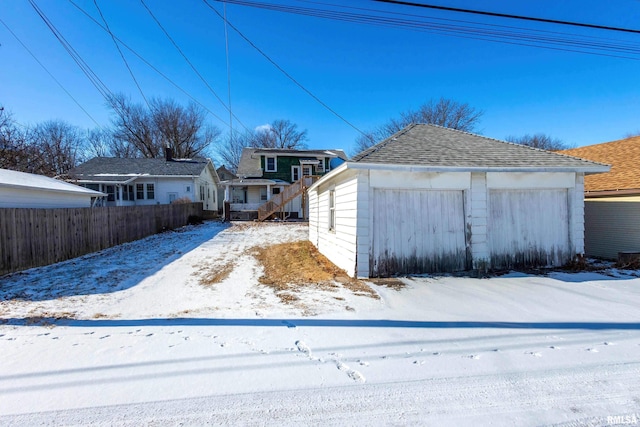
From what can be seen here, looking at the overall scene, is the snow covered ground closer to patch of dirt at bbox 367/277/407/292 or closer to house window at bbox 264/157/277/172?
patch of dirt at bbox 367/277/407/292

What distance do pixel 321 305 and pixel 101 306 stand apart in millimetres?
3561

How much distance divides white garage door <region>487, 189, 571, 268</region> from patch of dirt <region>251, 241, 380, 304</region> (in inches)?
143

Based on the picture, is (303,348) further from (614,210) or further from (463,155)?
(614,210)

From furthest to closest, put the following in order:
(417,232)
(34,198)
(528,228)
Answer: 1. (34,198)
2. (528,228)
3. (417,232)

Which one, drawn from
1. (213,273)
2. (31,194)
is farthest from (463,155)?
(31,194)

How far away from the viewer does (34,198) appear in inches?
377

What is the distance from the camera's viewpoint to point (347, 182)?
6895 millimetres

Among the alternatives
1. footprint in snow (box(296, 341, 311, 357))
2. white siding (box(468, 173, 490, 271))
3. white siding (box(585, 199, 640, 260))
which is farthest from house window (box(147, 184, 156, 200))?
white siding (box(585, 199, 640, 260))

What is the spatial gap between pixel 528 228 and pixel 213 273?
765 centimetres

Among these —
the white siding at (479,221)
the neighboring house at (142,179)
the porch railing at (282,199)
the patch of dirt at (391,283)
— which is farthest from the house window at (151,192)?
the white siding at (479,221)

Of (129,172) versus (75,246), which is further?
(129,172)

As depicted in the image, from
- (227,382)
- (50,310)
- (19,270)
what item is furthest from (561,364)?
(19,270)

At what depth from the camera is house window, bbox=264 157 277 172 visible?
84.1ft

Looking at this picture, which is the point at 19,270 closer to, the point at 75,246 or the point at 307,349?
the point at 75,246
